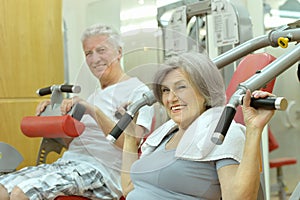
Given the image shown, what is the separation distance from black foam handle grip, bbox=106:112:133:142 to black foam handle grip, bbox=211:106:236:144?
453mm

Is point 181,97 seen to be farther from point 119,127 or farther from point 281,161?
point 281,161

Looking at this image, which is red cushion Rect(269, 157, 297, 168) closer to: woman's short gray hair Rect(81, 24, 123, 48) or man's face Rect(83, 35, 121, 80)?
woman's short gray hair Rect(81, 24, 123, 48)

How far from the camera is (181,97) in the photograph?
1693mm

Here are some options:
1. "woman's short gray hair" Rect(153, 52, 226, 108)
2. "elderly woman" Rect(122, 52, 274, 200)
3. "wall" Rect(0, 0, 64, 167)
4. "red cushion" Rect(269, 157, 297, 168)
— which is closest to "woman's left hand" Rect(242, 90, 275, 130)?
"elderly woman" Rect(122, 52, 274, 200)

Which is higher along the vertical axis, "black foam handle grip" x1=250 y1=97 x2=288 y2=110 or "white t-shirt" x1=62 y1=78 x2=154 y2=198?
"black foam handle grip" x1=250 y1=97 x2=288 y2=110

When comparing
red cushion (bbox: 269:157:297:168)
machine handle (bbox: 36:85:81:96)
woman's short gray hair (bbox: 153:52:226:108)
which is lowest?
red cushion (bbox: 269:157:297:168)

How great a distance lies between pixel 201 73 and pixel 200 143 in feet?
0.80

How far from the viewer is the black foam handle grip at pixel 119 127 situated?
6.19ft

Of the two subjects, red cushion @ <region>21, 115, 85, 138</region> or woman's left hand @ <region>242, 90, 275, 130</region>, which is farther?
red cushion @ <region>21, 115, 85, 138</region>

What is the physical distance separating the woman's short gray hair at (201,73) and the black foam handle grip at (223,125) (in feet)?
0.57

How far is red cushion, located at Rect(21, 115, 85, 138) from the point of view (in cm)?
225

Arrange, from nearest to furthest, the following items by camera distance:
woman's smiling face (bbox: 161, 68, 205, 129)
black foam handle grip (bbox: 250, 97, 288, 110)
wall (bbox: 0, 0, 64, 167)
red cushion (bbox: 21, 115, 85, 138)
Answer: black foam handle grip (bbox: 250, 97, 288, 110), woman's smiling face (bbox: 161, 68, 205, 129), red cushion (bbox: 21, 115, 85, 138), wall (bbox: 0, 0, 64, 167)

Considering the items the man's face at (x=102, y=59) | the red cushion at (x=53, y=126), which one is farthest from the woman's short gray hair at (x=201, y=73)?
the red cushion at (x=53, y=126)

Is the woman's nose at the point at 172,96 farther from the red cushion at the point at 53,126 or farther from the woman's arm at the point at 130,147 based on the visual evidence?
the red cushion at the point at 53,126
